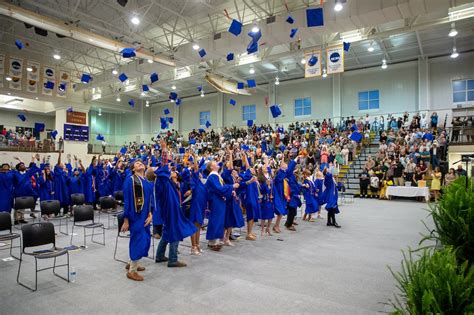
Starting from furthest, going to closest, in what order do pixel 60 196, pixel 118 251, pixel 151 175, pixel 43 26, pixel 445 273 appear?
pixel 43 26
pixel 60 196
pixel 118 251
pixel 151 175
pixel 445 273

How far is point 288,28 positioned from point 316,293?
1150 cm

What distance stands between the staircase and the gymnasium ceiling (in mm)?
6419

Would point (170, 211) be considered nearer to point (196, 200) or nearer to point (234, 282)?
point (196, 200)

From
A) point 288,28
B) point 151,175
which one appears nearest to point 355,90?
Answer: point 288,28

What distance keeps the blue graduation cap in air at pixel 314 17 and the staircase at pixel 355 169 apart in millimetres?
9233

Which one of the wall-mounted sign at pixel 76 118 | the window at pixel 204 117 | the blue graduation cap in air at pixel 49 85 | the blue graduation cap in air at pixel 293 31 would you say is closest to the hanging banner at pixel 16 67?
the blue graduation cap in air at pixel 49 85

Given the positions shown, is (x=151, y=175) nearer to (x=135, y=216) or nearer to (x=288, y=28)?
(x=135, y=216)

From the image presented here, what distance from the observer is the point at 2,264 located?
519cm

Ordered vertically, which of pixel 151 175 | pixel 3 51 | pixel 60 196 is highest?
pixel 3 51

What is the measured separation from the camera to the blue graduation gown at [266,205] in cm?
737

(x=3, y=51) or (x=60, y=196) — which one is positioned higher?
(x=3, y=51)

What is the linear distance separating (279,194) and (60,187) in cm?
731

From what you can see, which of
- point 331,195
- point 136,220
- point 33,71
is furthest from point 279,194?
point 33,71

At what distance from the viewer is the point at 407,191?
14953mm
